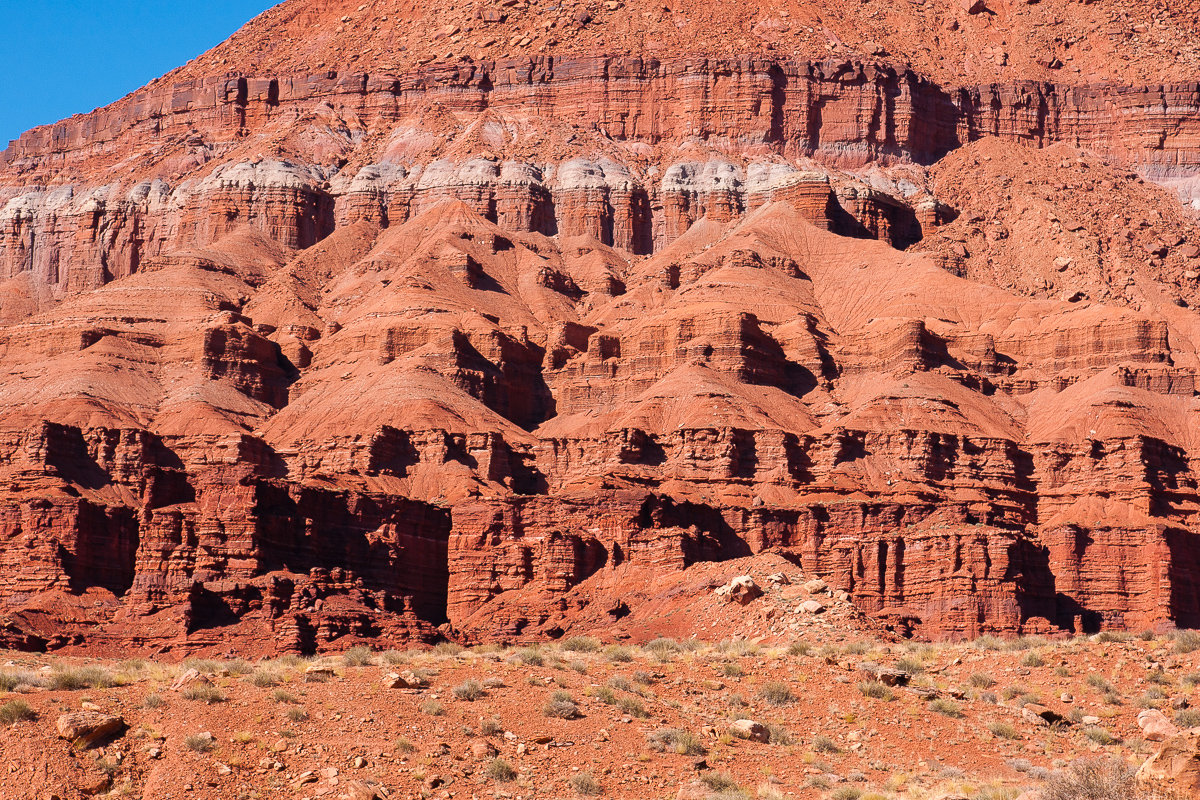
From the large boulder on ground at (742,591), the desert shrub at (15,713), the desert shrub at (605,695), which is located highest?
the large boulder on ground at (742,591)

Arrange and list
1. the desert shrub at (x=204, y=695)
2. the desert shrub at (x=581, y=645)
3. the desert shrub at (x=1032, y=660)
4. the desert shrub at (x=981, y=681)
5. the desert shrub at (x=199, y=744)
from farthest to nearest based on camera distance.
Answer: the desert shrub at (x=581, y=645), the desert shrub at (x=1032, y=660), the desert shrub at (x=981, y=681), the desert shrub at (x=204, y=695), the desert shrub at (x=199, y=744)

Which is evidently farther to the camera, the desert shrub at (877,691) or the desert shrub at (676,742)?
the desert shrub at (877,691)

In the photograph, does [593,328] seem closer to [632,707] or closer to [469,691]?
[469,691]

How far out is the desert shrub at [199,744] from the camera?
101 feet

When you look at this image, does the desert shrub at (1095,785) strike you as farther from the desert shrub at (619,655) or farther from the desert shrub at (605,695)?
the desert shrub at (619,655)

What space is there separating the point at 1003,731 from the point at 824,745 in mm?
3584

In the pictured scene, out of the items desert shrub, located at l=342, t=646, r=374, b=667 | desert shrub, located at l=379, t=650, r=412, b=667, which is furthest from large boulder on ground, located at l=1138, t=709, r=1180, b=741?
desert shrub, located at l=342, t=646, r=374, b=667

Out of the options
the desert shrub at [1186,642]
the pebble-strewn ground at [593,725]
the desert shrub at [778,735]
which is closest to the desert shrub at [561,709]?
the pebble-strewn ground at [593,725]

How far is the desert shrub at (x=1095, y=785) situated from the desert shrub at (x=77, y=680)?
717 inches

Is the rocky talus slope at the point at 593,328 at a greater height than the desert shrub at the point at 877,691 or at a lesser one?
greater

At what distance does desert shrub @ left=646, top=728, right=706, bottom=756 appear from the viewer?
3209 centimetres

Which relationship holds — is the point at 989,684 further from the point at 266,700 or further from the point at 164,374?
the point at 164,374

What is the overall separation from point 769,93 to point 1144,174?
32.6 metres

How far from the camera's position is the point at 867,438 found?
4021 inches
